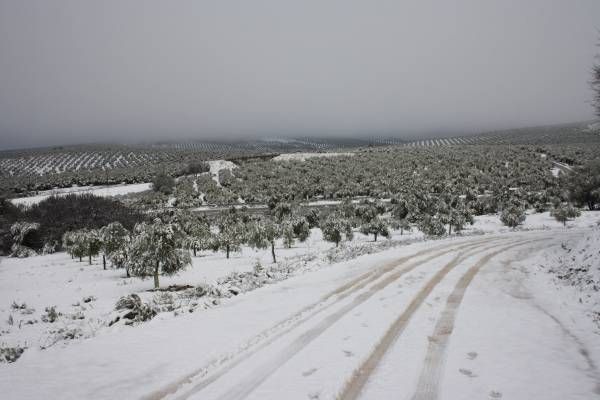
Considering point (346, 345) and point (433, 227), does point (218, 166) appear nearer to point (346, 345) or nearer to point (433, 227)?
point (433, 227)

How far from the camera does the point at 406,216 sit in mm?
84875

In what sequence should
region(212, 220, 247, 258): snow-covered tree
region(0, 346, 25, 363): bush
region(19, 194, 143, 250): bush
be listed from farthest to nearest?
region(19, 194, 143, 250): bush < region(212, 220, 247, 258): snow-covered tree < region(0, 346, 25, 363): bush

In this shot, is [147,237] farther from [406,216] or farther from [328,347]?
[406,216]

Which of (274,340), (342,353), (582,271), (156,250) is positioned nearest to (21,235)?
(156,250)

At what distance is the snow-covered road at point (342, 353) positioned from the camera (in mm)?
6102

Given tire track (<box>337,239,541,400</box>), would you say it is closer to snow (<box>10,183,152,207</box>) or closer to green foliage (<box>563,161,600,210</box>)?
green foliage (<box>563,161,600,210</box>)

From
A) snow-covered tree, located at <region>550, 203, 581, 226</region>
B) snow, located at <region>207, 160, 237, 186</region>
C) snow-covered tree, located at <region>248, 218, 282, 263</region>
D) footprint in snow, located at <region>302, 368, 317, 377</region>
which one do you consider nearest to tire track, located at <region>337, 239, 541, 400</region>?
footprint in snow, located at <region>302, 368, 317, 377</region>

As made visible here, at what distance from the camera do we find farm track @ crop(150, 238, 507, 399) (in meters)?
6.20

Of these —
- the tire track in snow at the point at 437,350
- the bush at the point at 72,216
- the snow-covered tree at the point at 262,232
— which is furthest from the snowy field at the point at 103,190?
the tire track in snow at the point at 437,350

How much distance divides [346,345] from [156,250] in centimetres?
2697

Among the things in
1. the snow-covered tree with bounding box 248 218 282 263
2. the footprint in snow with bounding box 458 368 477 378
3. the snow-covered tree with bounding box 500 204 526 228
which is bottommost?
the snow-covered tree with bounding box 500 204 526 228

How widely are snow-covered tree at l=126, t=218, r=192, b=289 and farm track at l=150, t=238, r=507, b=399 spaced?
2199 cm

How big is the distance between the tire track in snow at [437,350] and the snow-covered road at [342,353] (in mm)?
29

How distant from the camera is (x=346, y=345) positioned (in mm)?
7902
